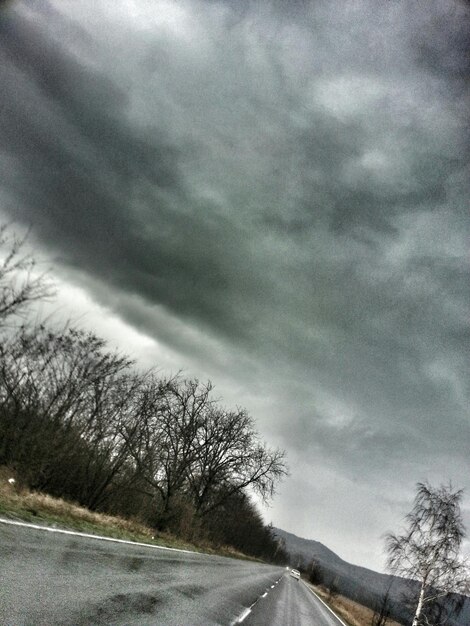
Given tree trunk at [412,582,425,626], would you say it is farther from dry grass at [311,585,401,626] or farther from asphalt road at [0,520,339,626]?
asphalt road at [0,520,339,626]

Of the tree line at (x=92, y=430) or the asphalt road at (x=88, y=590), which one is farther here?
the tree line at (x=92, y=430)

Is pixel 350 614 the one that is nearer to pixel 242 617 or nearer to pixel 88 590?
pixel 242 617

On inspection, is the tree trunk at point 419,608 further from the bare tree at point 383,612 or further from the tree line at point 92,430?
the tree line at point 92,430

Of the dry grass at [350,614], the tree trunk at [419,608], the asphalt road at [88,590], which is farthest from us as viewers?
the dry grass at [350,614]

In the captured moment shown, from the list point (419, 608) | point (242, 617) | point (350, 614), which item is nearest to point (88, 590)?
point (242, 617)

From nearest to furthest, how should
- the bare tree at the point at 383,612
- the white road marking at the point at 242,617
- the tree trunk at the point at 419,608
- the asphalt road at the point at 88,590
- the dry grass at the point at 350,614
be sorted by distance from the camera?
the asphalt road at the point at 88,590 < the white road marking at the point at 242,617 < the tree trunk at the point at 419,608 < the dry grass at the point at 350,614 < the bare tree at the point at 383,612

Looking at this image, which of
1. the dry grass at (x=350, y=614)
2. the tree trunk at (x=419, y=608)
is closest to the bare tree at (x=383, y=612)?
the dry grass at (x=350, y=614)

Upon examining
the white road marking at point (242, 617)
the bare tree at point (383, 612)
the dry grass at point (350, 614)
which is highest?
the white road marking at point (242, 617)

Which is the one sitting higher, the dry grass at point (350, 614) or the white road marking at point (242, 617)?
the white road marking at point (242, 617)

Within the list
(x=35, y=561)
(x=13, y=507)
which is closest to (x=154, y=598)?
(x=35, y=561)

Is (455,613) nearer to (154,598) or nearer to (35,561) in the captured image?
(154,598)

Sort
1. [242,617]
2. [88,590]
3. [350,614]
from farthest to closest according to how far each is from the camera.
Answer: [350,614], [242,617], [88,590]

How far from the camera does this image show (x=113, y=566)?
27.0 ft

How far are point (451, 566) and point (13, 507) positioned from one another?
24561 millimetres
